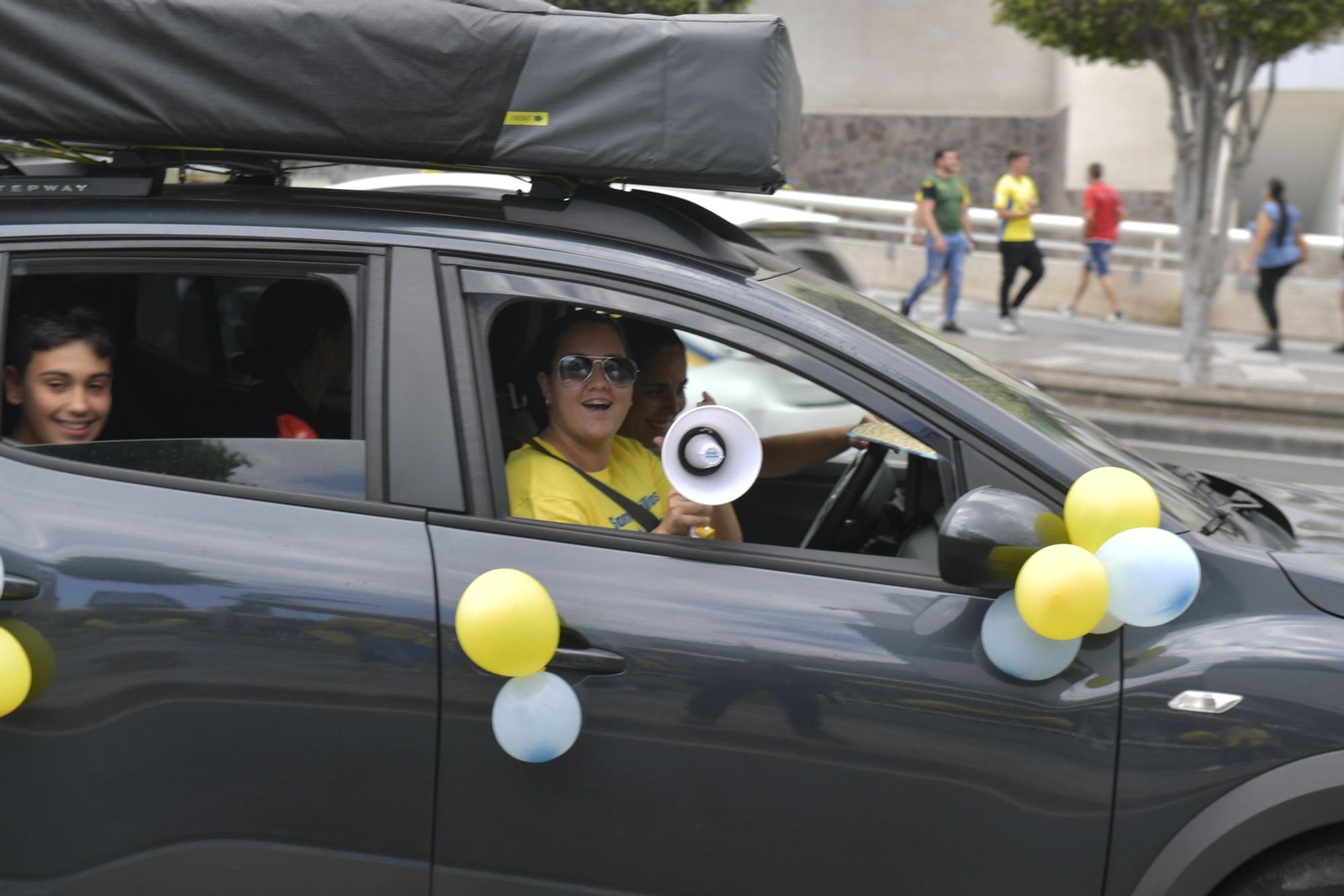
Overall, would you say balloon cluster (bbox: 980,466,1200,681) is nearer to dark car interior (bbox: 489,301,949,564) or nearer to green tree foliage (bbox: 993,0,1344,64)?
dark car interior (bbox: 489,301,949,564)

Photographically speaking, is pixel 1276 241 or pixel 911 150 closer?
pixel 1276 241

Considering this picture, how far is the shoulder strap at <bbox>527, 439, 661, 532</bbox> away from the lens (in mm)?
2865

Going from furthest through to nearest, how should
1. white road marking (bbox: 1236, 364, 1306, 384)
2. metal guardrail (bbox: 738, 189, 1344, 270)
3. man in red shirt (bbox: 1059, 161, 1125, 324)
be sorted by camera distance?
metal guardrail (bbox: 738, 189, 1344, 270) → man in red shirt (bbox: 1059, 161, 1125, 324) → white road marking (bbox: 1236, 364, 1306, 384)

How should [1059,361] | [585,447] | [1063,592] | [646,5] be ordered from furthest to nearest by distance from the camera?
[1059,361] → [646,5] → [585,447] → [1063,592]

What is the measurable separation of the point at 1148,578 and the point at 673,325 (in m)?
0.95

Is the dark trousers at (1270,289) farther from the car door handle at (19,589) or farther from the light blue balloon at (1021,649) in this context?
the car door handle at (19,589)

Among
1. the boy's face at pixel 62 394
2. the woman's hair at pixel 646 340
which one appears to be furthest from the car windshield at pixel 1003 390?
the boy's face at pixel 62 394

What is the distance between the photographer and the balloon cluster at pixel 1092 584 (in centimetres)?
228

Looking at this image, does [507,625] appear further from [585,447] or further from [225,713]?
[585,447]

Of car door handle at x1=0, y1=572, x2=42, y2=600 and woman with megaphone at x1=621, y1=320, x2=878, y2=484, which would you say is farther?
woman with megaphone at x1=621, y1=320, x2=878, y2=484

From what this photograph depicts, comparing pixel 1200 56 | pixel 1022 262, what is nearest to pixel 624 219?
pixel 1200 56

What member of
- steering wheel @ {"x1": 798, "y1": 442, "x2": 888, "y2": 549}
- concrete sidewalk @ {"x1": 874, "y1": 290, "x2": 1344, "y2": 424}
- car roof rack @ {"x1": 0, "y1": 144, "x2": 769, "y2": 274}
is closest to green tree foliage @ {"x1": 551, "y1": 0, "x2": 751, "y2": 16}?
concrete sidewalk @ {"x1": 874, "y1": 290, "x2": 1344, "y2": 424}

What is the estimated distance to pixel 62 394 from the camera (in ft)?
9.34

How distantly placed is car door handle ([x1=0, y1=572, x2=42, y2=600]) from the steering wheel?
5.49ft
